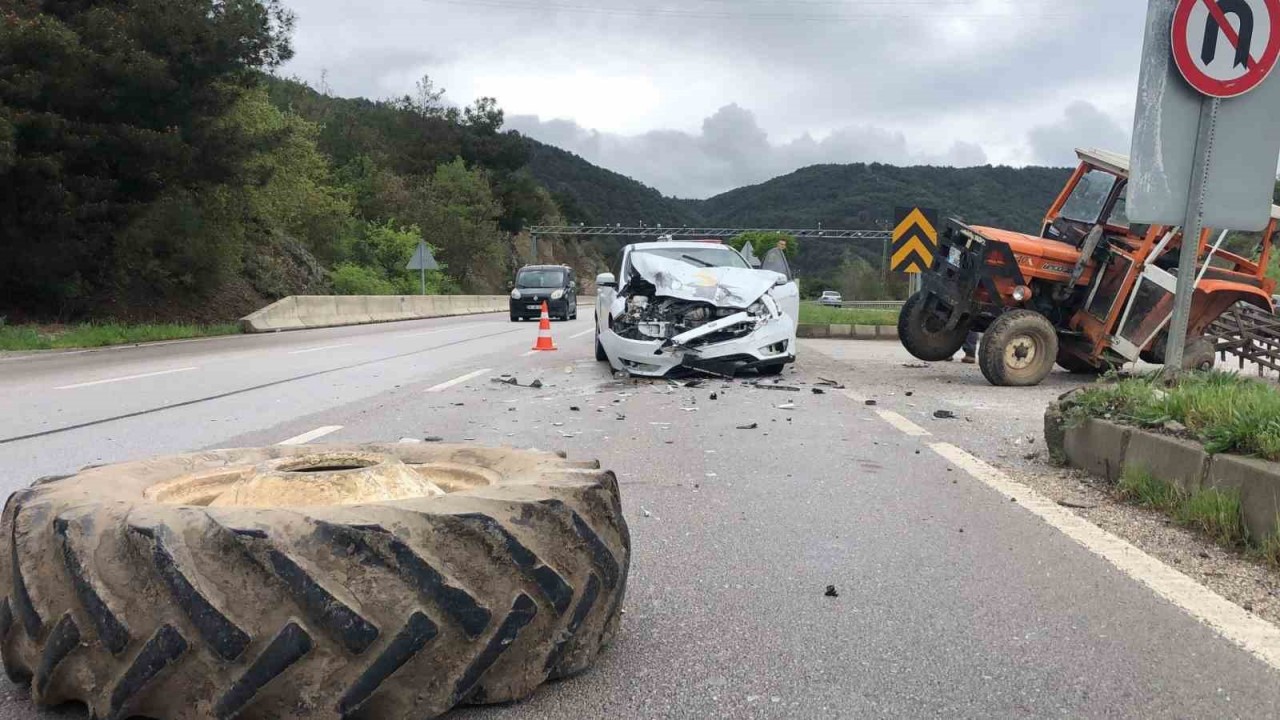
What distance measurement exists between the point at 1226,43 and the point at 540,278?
1025 inches

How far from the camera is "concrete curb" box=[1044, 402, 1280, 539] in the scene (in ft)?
12.1

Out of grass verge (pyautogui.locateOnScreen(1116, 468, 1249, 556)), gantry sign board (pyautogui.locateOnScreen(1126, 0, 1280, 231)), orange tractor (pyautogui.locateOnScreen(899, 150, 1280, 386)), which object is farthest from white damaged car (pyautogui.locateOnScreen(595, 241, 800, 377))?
grass verge (pyautogui.locateOnScreen(1116, 468, 1249, 556))

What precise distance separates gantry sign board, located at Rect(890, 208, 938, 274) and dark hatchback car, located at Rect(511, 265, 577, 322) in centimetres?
1373

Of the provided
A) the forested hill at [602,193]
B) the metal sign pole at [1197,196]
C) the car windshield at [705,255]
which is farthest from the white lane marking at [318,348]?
the forested hill at [602,193]

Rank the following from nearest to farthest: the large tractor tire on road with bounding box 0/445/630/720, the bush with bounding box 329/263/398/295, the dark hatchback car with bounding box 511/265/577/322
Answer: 1. the large tractor tire on road with bounding box 0/445/630/720
2. the dark hatchback car with bounding box 511/265/577/322
3. the bush with bounding box 329/263/398/295

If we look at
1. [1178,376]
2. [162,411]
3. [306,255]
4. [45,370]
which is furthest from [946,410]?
[306,255]

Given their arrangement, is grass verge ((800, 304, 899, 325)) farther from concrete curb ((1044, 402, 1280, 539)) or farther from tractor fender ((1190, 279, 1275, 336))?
concrete curb ((1044, 402, 1280, 539))

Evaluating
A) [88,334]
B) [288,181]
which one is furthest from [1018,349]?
[288,181]

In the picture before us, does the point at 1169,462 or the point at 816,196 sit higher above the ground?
the point at 816,196

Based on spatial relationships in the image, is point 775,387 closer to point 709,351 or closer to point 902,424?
point 709,351

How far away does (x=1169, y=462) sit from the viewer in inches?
175

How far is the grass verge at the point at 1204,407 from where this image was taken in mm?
3986

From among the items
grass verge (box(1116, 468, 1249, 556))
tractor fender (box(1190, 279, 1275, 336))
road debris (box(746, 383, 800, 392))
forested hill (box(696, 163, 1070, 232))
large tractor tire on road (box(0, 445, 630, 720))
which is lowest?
road debris (box(746, 383, 800, 392))

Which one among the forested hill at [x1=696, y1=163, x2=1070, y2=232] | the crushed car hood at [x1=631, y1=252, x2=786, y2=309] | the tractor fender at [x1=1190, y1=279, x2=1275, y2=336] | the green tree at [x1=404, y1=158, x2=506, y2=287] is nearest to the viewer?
the tractor fender at [x1=1190, y1=279, x2=1275, y2=336]
